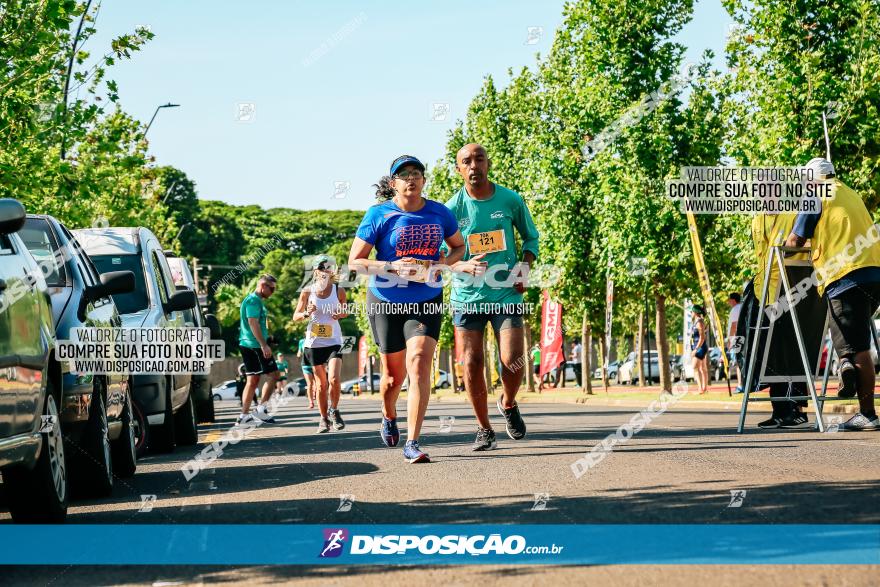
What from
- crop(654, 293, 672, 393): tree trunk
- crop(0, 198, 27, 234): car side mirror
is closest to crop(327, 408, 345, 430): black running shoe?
crop(0, 198, 27, 234): car side mirror

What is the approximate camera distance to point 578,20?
99.7ft

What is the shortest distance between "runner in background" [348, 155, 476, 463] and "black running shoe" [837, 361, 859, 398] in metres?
3.67

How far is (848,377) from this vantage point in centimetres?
1090

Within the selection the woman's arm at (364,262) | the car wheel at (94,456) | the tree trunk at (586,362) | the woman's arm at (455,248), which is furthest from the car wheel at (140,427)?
the tree trunk at (586,362)

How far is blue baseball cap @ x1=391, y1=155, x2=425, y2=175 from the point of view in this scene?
9.36m

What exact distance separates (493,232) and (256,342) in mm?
7664

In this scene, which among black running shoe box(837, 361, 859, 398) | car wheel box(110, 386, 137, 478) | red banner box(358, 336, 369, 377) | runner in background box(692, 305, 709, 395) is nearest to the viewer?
car wheel box(110, 386, 137, 478)

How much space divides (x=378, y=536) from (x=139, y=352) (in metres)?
5.44

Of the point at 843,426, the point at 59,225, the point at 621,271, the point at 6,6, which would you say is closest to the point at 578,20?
the point at 621,271

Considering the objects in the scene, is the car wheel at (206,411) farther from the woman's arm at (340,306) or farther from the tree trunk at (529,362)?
the tree trunk at (529,362)

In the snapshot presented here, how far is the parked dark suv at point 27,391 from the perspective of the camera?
558cm

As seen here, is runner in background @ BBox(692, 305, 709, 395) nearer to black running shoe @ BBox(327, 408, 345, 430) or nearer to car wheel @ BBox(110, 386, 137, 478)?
black running shoe @ BBox(327, 408, 345, 430)

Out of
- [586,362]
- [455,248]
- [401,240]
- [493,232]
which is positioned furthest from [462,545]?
[586,362]

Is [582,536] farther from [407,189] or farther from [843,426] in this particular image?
[843,426]
